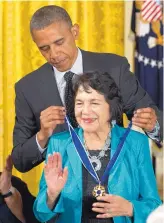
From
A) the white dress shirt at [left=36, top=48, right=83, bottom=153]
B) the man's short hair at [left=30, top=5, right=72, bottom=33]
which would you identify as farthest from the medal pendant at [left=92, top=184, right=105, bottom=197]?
the man's short hair at [left=30, top=5, right=72, bottom=33]

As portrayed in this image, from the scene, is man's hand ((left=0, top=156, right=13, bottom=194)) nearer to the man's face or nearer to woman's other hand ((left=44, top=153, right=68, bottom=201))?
the man's face

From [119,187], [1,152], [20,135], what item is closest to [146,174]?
[119,187]

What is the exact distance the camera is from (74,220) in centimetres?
204

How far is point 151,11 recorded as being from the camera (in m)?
4.38

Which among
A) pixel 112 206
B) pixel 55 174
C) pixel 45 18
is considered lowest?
pixel 112 206

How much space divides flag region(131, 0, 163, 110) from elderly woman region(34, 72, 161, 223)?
7.81ft

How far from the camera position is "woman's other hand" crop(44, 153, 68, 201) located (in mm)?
1929

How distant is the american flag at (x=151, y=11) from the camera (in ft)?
14.2

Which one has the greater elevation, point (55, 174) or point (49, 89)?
point (49, 89)

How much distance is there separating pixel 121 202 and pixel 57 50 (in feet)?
2.38

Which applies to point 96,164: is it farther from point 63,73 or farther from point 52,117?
point 63,73

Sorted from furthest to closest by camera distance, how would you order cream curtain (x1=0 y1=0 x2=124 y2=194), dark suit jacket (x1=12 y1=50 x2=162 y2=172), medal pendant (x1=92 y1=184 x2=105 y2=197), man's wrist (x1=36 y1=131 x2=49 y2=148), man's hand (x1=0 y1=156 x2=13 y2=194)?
1. cream curtain (x1=0 y1=0 x2=124 y2=194)
2. man's hand (x1=0 y1=156 x2=13 y2=194)
3. dark suit jacket (x1=12 y1=50 x2=162 y2=172)
4. man's wrist (x1=36 y1=131 x2=49 y2=148)
5. medal pendant (x1=92 y1=184 x2=105 y2=197)

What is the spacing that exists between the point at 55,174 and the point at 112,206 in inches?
8.7

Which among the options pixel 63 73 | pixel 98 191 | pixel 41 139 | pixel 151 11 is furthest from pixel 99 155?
pixel 151 11
